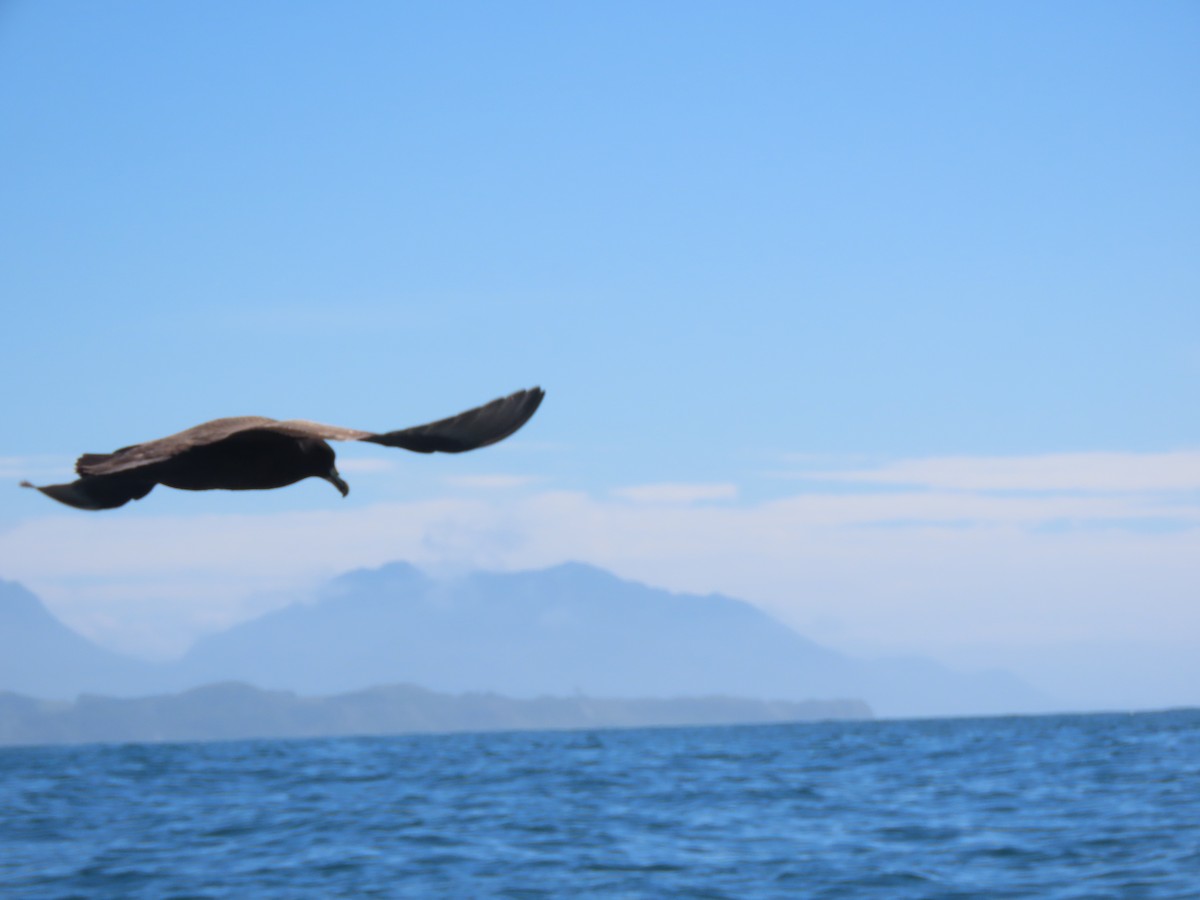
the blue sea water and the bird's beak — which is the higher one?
the bird's beak

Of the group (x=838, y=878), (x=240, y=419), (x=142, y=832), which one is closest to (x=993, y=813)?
(x=838, y=878)

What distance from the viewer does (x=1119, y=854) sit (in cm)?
2717

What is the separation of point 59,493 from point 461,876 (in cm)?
2381

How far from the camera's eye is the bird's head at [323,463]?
204 inches

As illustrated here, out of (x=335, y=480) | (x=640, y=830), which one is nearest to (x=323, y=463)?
(x=335, y=480)

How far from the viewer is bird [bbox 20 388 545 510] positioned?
462cm

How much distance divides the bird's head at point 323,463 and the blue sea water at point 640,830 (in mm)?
21642

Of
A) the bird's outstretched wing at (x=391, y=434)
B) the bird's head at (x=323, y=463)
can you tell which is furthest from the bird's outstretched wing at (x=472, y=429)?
the bird's head at (x=323, y=463)

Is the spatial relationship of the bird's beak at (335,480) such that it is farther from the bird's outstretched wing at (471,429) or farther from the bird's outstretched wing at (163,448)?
the bird's outstretched wing at (471,429)

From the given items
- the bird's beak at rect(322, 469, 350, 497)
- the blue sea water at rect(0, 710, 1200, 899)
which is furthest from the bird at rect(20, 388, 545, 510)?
the blue sea water at rect(0, 710, 1200, 899)

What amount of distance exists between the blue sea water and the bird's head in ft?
71.0

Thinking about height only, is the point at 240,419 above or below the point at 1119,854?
above

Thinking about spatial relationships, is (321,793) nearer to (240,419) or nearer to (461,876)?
(461,876)

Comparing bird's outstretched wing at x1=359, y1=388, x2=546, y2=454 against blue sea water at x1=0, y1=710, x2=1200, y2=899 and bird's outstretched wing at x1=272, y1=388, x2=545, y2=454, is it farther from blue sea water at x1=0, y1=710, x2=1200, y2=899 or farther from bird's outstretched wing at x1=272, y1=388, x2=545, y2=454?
blue sea water at x1=0, y1=710, x2=1200, y2=899
